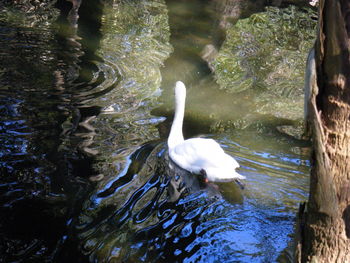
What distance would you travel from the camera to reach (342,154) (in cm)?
280

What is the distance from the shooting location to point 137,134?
18.5 feet

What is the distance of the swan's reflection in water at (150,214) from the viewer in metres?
3.78

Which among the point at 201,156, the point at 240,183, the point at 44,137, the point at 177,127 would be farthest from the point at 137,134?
the point at 240,183

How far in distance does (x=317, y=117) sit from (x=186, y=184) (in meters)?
2.57

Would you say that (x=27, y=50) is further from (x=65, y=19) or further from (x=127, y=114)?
(x=127, y=114)

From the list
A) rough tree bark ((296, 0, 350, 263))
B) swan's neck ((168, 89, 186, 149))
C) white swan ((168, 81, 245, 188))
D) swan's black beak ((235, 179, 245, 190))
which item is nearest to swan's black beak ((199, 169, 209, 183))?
white swan ((168, 81, 245, 188))

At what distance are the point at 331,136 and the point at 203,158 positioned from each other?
242 cm

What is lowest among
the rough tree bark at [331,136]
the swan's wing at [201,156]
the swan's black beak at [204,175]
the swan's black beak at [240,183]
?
the swan's black beak at [204,175]

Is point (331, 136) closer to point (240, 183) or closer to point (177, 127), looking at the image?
point (240, 183)

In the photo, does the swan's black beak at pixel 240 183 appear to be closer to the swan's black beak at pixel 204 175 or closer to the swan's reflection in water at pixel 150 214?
the swan's reflection in water at pixel 150 214

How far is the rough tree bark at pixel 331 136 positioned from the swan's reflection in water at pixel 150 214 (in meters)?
1.28

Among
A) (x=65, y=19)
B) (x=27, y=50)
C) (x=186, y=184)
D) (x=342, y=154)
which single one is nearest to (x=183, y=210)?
(x=186, y=184)

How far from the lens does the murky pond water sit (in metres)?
3.95

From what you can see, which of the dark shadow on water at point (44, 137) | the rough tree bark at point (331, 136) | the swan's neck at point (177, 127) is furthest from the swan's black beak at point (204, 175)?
the rough tree bark at point (331, 136)
